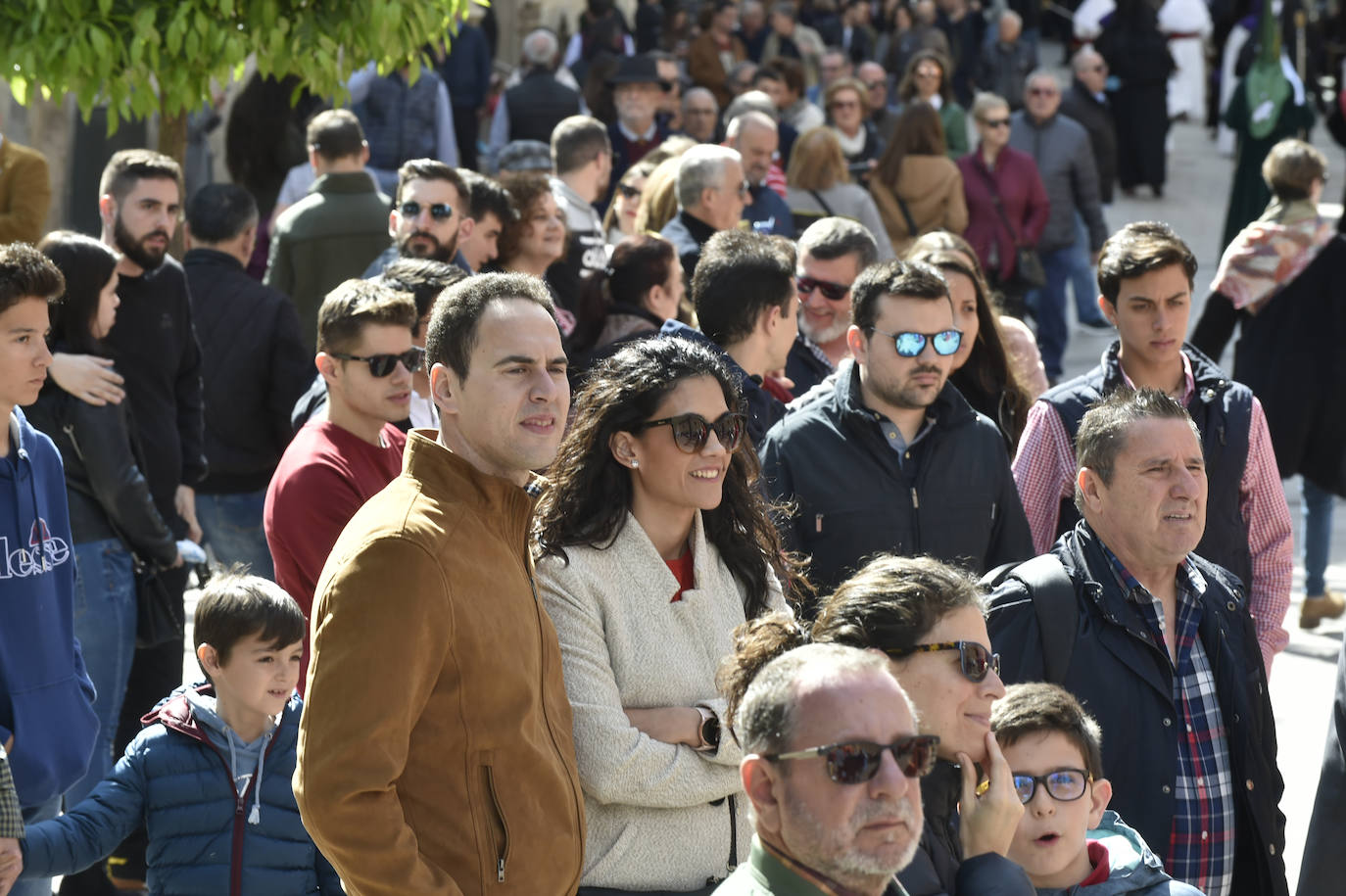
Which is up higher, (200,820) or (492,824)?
(492,824)

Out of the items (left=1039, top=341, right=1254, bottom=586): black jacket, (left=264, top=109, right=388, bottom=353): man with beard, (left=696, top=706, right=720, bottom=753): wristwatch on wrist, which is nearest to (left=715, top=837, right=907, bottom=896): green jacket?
(left=696, top=706, right=720, bottom=753): wristwatch on wrist

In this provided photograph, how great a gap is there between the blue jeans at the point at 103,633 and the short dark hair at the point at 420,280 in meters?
1.14

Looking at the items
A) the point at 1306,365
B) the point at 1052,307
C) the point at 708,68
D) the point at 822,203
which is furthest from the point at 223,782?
the point at 708,68

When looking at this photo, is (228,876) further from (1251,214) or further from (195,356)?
(1251,214)

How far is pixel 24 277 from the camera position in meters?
4.22

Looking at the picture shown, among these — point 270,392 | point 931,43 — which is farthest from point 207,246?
point 931,43

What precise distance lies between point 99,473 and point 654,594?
2.32 metres

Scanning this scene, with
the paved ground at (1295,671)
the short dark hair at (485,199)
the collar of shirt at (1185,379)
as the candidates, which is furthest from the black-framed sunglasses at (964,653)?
the short dark hair at (485,199)

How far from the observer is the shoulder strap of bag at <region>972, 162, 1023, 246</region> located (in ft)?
38.9

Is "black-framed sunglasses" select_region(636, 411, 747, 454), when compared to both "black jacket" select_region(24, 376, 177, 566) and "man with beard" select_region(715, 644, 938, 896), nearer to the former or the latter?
"man with beard" select_region(715, 644, 938, 896)

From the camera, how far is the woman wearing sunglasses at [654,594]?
3398 millimetres

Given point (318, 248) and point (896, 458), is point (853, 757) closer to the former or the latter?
point (896, 458)

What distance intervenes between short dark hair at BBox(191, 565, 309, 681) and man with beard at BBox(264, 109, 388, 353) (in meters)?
3.39

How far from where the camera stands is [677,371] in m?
3.70
